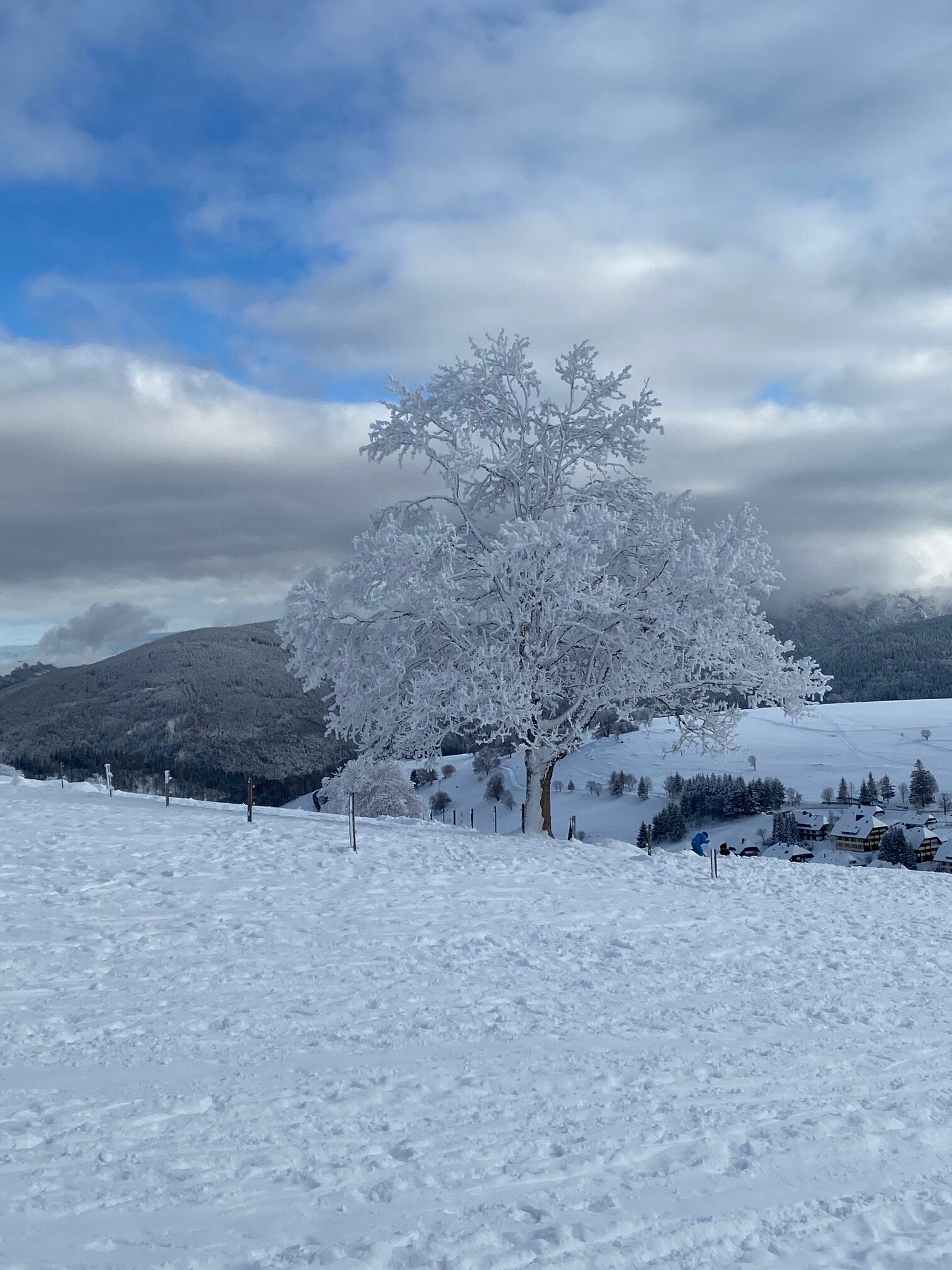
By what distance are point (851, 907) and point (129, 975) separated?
39.6 ft

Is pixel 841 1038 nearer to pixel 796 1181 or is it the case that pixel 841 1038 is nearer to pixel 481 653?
pixel 796 1181

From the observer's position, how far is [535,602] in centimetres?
1916

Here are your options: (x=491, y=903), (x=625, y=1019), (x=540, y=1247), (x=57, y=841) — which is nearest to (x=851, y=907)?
(x=491, y=903)

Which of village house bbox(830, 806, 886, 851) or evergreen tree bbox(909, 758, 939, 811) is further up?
evergreen tree bbox(909, 758, 939, 811)

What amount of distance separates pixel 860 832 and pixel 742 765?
192 ft

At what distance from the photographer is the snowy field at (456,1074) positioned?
5699mm

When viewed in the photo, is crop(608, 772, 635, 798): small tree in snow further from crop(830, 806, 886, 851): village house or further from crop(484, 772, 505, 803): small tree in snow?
crop(830, 806, 886, 851): village house

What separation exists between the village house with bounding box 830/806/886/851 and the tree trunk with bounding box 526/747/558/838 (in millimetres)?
77498

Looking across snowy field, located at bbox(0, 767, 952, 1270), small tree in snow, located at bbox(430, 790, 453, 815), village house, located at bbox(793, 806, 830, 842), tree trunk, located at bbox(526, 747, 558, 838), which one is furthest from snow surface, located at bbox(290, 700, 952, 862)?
snowy field, located at bbox(0, 767, 952, 1270)

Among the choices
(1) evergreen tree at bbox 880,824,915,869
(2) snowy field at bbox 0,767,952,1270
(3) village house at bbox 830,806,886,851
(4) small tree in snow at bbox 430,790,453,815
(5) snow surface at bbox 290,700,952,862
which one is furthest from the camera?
(4) small tree in snow at bbox 430,790,453,815

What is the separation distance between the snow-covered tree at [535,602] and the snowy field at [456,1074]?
5006 mm

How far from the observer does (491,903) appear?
47.1 ft

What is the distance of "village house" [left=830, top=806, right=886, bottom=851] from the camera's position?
3474 inches

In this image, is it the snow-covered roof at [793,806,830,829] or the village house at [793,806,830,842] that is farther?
the snow-covered roof at [793,806,830,829]
